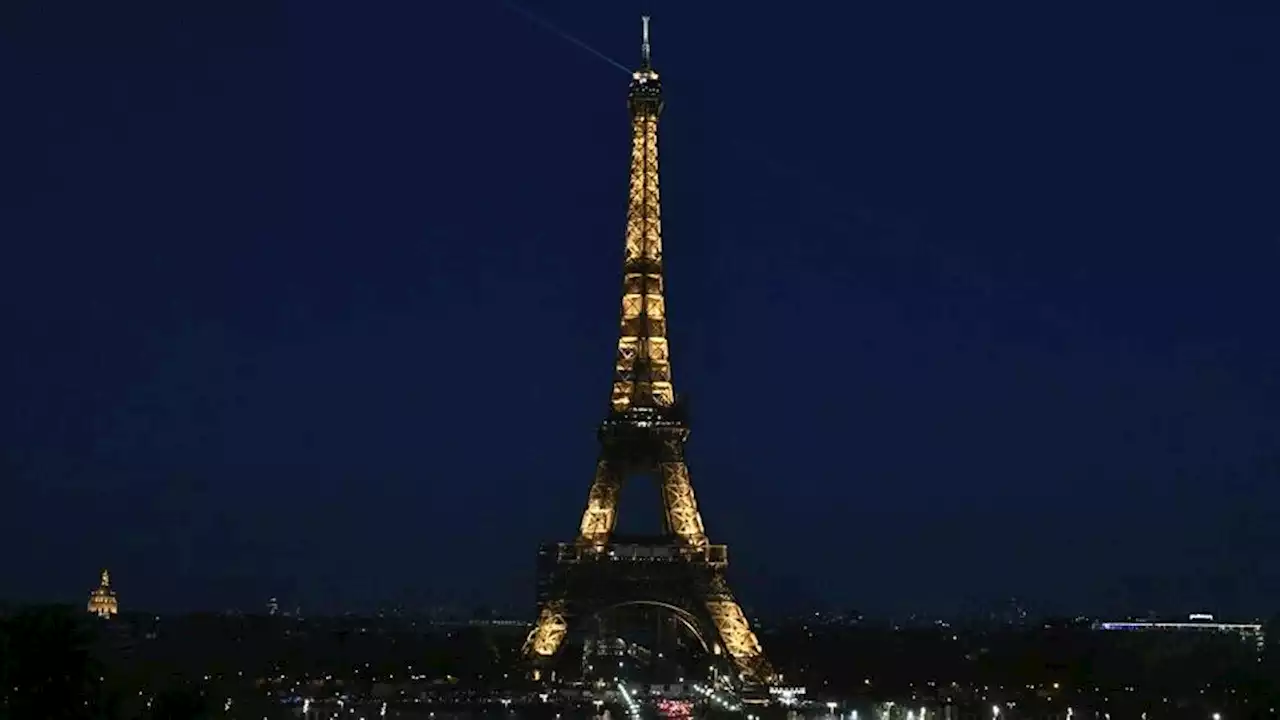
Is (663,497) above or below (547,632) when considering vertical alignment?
above

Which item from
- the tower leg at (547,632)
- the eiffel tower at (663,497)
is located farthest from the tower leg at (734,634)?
the tower leg at (547,632)

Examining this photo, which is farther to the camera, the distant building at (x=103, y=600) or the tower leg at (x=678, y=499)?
the distant building at (x=103, y=600)

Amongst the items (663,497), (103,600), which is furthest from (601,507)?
(103,600)

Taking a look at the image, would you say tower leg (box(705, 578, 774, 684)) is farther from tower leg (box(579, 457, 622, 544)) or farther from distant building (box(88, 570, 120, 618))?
distant building (box(88, 570, 120, 618))

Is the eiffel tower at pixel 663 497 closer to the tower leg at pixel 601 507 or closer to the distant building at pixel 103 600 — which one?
the tower leg at pixel 601 507

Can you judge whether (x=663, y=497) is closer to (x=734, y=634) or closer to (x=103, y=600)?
(x=734, y=634)

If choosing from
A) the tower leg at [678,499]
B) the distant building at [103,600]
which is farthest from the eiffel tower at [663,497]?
the distant building at [103,600]

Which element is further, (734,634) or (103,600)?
(103,600)

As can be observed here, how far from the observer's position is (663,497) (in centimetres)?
7819

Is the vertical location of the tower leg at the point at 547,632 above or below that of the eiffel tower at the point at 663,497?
below

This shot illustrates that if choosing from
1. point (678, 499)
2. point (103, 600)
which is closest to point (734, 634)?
point (678, 499)

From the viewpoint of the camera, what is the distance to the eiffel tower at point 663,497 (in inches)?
3009

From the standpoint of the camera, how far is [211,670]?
306 ft

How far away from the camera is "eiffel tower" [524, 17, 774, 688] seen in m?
76.4
